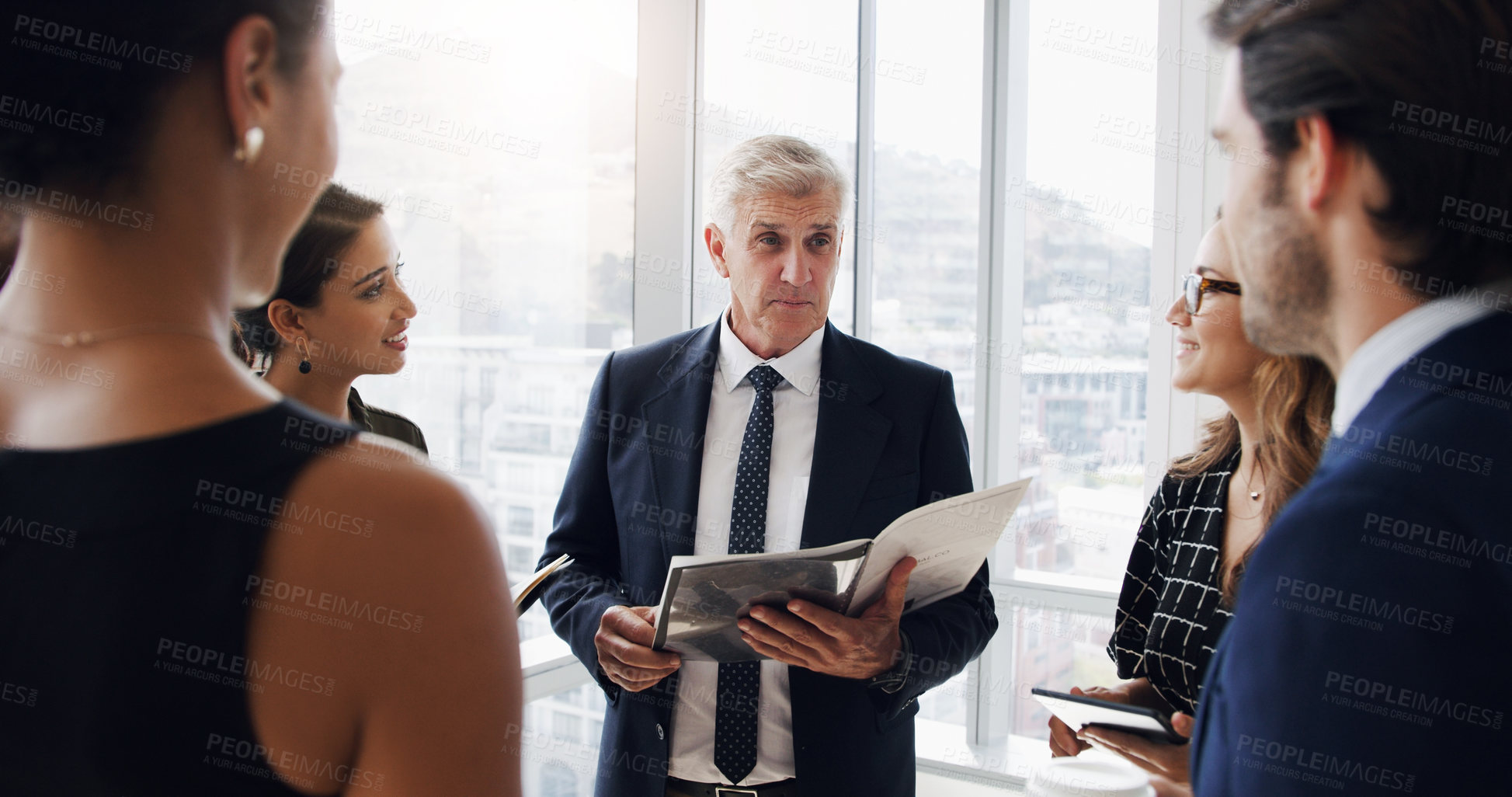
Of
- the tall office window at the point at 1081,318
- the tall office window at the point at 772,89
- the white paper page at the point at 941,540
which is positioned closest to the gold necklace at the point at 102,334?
the white paper page at the point at 941,540

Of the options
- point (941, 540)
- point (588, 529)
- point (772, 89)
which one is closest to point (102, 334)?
point (941, 540)

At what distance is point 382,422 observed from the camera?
5.98 ft

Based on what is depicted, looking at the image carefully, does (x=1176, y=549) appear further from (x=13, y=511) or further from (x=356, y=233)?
(x=13, y=511)

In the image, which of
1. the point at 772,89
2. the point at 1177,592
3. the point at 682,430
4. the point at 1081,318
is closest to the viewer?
the point at 1177,592

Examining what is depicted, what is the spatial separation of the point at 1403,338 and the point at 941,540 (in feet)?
2.65

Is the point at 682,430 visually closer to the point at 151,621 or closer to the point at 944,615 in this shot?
the point at 944,615

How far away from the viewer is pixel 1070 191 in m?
3.31

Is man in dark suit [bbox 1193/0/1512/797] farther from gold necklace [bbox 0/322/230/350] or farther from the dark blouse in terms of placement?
the dark blouse

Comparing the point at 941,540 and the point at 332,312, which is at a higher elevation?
the point at 332,312

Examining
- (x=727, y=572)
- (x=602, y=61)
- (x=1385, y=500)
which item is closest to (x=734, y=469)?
(x=727, y=572)

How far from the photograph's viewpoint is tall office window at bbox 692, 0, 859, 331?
10.4 feet

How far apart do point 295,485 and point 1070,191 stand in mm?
3277

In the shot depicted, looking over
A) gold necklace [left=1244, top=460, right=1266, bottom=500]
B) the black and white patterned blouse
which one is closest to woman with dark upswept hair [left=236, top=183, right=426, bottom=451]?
the black and white patterned blouse

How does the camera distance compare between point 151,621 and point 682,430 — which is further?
point 682,430
